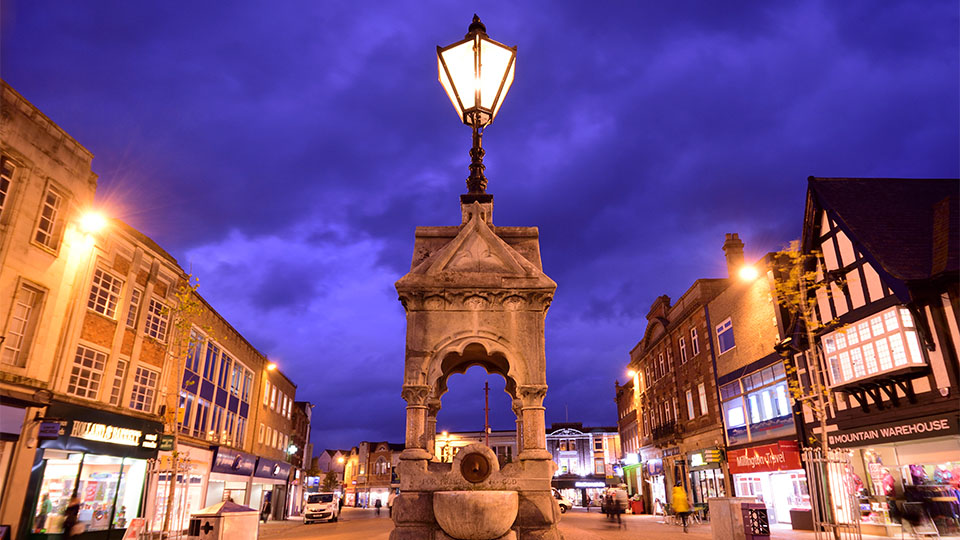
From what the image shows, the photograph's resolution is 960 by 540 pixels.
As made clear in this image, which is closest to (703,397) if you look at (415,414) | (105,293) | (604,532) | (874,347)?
(604,532)

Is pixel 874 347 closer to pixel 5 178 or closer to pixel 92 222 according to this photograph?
pixel 92 222

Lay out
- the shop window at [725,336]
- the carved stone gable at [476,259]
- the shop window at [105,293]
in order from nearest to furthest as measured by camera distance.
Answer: the carved stone gable at [476,259] < the shop window at [105,293] < the shop window at [725,336]

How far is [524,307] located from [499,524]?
281cm

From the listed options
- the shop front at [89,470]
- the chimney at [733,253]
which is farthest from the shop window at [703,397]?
the shop front at [89,470]

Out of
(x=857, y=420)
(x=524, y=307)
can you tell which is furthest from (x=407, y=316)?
(x=857, y=420)

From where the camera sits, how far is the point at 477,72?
666 cm

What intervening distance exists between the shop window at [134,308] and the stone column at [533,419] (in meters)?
21.2

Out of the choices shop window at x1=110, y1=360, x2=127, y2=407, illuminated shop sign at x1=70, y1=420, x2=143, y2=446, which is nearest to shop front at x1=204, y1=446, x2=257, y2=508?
illuminated shop sign at x1=70, y1=420, x2=143, y2=446

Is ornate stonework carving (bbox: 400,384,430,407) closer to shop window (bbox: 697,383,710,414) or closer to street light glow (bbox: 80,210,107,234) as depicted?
street light glow (bbox: 80,210,107,234)

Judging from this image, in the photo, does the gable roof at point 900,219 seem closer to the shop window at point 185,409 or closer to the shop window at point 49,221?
the shop window at point 49,221

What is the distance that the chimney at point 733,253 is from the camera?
34.1 m

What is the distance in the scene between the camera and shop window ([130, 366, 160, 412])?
75.6 ft

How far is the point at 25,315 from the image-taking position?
17438 millimetres

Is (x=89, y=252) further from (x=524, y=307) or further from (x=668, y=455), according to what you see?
(x=668, y=455)
